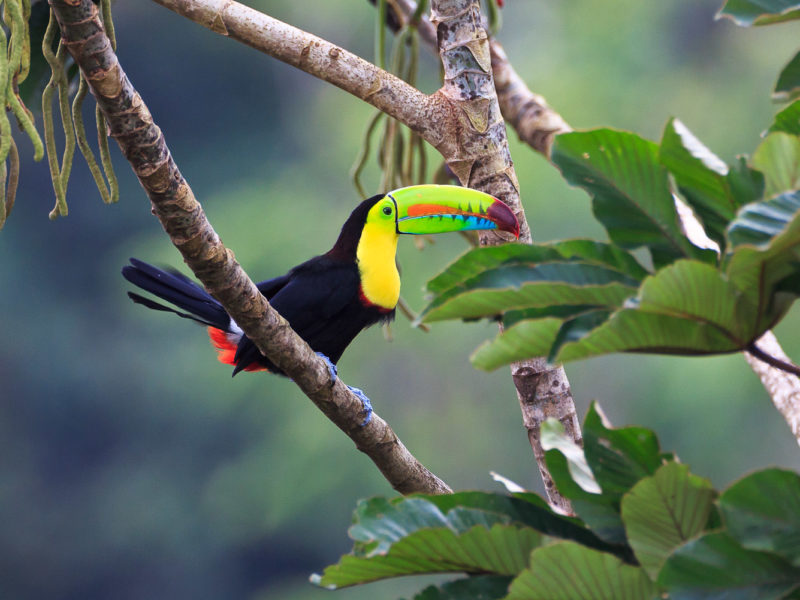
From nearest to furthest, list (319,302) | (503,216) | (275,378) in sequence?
(503,216) < (319,302) < (275,378)

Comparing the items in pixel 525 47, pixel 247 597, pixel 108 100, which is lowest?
pixel 108 100

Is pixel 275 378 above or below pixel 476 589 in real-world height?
above

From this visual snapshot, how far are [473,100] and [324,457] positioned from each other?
6676mm

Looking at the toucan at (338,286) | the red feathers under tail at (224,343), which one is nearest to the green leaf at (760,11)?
the toucan at (338,286)

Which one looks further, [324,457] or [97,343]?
[97,343]

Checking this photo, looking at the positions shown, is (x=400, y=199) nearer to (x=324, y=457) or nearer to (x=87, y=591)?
(x=324, y=457)

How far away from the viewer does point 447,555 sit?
762 mm

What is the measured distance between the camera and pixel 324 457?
25.9 ft

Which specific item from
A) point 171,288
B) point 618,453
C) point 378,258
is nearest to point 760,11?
point 618,453

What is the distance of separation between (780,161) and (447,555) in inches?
15.5

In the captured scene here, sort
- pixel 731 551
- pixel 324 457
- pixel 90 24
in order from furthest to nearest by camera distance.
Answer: pixel 324 457 < pixel 90 24 < pixel 731 551

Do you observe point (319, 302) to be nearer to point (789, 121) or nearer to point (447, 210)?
point (447, 210)

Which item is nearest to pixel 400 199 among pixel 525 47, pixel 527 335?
pixel 527 335

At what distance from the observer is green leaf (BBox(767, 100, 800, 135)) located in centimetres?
80
